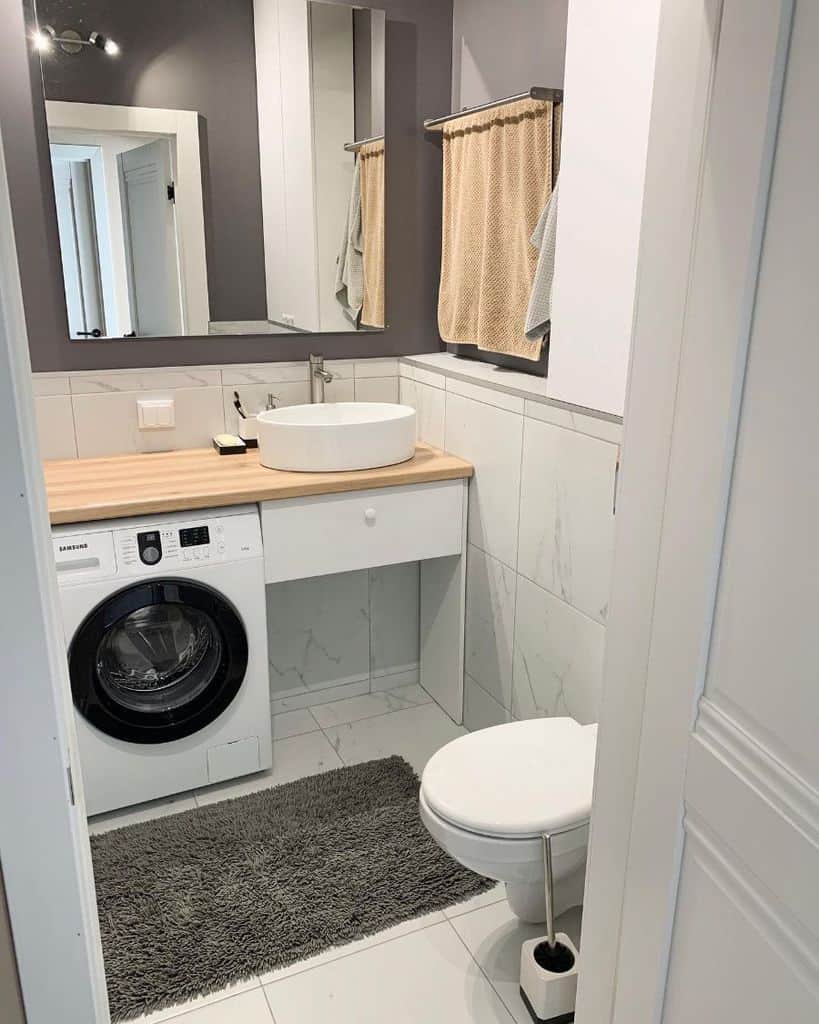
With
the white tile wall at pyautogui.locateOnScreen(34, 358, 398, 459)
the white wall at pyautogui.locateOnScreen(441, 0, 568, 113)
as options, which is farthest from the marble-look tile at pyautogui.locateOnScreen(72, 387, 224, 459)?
the white wall at pyautogui.locateOnScreen(441, 0, 568, 113)

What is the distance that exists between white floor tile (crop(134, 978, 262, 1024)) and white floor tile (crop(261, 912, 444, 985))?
5 centimetres

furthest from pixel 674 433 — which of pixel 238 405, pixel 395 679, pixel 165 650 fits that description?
pixel 395 679

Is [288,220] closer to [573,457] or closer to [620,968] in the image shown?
[573,457]

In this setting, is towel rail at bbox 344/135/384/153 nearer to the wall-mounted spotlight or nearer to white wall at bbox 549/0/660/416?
the wall-mounted spotlight

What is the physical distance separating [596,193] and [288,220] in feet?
3.97

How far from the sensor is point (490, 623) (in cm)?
258

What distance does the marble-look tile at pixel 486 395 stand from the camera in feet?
7.47

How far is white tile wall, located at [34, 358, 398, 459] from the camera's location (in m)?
2.51

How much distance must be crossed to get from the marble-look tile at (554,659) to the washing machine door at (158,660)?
0.78 metres

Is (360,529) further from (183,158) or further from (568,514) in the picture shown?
(183,158)

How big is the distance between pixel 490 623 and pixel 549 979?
1.08 m

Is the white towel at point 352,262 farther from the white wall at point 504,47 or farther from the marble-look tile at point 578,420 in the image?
the marble-look tile at point 578,420

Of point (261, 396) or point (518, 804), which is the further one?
point (261, 396)

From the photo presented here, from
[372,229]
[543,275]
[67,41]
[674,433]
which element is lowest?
[674,433]
